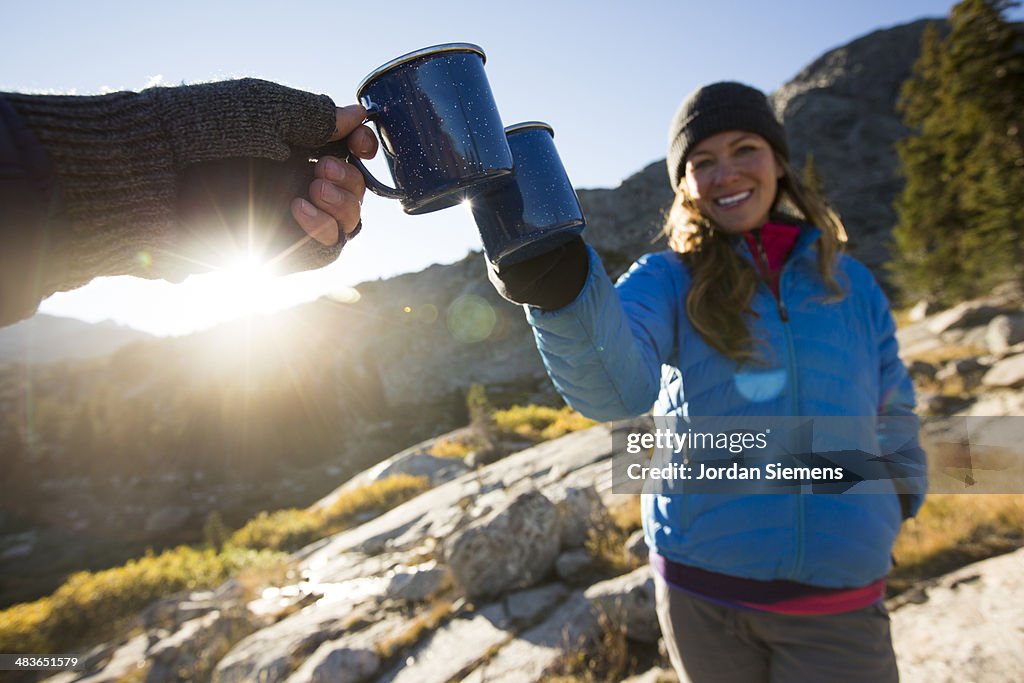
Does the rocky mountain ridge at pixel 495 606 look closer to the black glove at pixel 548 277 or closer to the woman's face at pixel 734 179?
the woman's face at pixel 734 179

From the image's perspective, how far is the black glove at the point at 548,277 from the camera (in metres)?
1.10

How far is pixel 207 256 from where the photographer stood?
3.47ft

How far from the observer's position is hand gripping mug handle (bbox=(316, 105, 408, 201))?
1023 mm

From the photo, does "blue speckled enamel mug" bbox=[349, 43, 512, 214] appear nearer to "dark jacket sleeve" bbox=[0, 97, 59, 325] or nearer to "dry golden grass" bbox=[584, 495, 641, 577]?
"dark jacket sleeve" bbox=[0, 97, 59, 325]

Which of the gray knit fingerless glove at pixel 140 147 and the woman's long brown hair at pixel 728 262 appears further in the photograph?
the woman's long brown hair at pixel 728 262

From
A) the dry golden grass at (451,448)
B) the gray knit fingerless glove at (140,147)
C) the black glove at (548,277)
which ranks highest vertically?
the gray knit fingerless glove at (140,147)

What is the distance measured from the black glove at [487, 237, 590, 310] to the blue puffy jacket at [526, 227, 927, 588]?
0.11 m

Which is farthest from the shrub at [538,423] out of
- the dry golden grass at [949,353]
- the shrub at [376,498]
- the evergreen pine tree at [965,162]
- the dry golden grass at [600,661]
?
the evergreen pine tree at [965,162]

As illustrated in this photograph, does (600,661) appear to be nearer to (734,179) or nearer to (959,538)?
(959,538)

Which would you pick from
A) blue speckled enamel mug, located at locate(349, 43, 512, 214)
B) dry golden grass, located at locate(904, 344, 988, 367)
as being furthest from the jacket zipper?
dry golden grass, located at locate(904, 344, 988, 367)

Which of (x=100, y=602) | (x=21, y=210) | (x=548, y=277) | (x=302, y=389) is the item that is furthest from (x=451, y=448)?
(x=302, y=389)

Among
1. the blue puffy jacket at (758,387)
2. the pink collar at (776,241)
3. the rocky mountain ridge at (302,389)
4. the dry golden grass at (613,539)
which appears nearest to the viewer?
the blue puffy jacket at (758,387)

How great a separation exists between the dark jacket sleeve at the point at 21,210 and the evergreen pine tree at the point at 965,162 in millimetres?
17555

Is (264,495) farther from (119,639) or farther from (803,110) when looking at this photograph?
(803,110)
